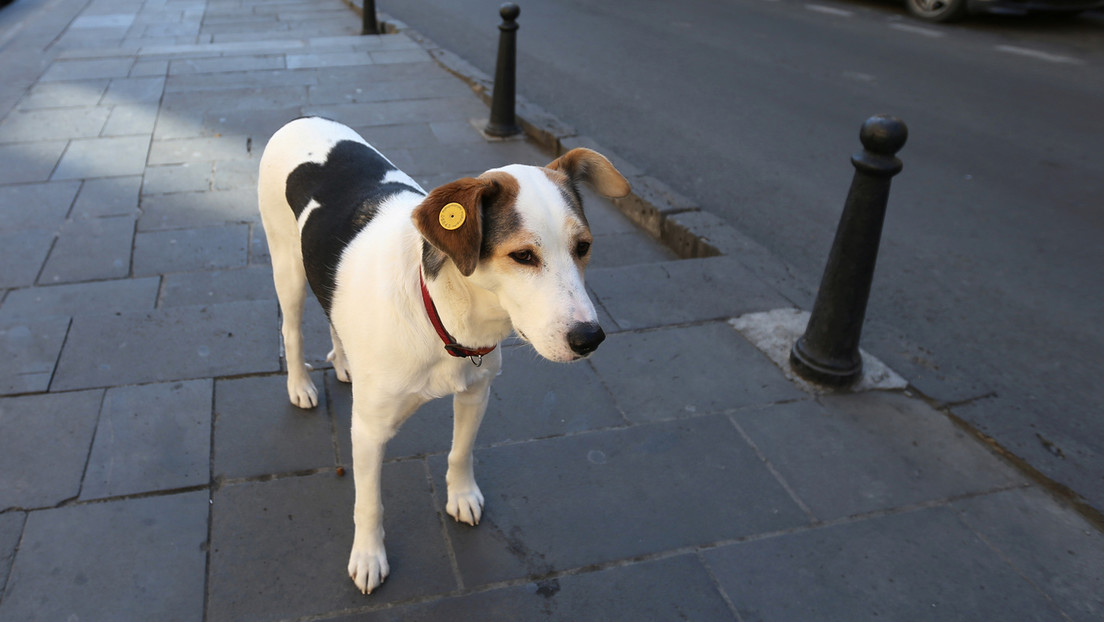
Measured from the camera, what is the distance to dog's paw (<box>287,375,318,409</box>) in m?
3.49

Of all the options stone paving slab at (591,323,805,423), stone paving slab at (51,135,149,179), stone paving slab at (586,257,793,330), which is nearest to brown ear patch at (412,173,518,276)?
stone paving slab at (591,323,805,423)

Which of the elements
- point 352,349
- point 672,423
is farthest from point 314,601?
point 672,423

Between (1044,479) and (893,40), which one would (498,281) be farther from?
(893,40)

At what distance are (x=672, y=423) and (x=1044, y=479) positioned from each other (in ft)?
5.13

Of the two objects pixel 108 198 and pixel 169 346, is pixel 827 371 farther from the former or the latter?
Result: pixel 108 198

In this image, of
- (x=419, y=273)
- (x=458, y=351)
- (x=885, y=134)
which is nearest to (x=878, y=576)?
(x=458, y=351)

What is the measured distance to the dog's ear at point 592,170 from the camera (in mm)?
2432

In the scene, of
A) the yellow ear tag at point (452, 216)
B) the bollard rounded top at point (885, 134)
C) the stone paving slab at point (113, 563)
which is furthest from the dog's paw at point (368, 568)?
the bollard rounded top at point (885, 134)

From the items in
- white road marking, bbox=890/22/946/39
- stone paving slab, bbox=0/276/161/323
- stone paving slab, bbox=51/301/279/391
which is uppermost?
white road marking, bbox=890/22/946/39

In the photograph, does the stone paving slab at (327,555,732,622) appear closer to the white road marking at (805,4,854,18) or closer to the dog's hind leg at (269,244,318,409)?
the dog's hind leg at (269,244,318,409)

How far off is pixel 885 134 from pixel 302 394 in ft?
9.42

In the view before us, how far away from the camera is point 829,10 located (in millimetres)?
13602

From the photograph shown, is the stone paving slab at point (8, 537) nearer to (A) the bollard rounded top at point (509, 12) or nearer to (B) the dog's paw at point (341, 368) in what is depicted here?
(B) the dog's paw at point (341, 368)

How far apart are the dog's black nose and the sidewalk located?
109 cm
